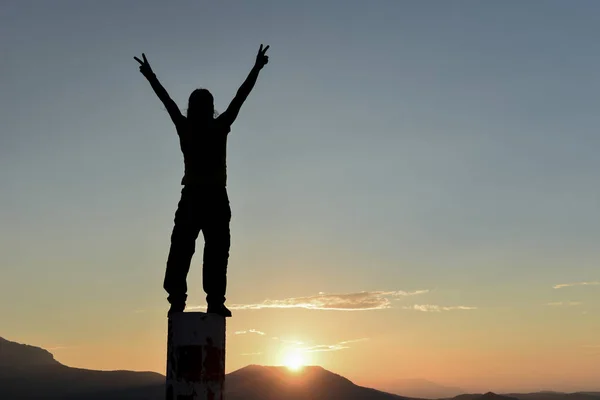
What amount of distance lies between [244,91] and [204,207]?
1584 mm

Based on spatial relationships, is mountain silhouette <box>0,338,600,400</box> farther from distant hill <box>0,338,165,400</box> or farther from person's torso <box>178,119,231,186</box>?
person's torso <box>178,119,231,186</box>

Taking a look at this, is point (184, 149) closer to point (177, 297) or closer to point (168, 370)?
point (177, 297)

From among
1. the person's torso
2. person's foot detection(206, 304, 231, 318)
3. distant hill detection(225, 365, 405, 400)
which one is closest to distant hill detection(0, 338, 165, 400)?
distant hill detection(225, 365, 405, 400)

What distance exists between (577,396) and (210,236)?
475 feet

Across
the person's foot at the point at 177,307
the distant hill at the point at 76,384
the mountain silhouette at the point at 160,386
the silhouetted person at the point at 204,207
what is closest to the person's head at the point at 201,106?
the silhouetted person at the point at 204,207

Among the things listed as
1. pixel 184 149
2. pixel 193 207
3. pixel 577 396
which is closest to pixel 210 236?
pixel 193 207

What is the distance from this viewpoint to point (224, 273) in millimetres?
8477

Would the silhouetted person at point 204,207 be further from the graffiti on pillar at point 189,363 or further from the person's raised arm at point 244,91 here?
the graffiti on pillar at point 189,363

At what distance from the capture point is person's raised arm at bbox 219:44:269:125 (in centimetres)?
856

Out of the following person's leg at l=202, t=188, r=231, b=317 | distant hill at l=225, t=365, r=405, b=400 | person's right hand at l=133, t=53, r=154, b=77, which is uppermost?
person's right hand at l=133, t=53, r=154, b=77

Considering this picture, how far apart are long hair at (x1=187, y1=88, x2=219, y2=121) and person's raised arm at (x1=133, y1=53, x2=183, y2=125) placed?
0.17m

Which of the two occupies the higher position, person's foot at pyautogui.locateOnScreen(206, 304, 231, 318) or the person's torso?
the person's torso

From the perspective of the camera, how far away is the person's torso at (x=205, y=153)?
834cm

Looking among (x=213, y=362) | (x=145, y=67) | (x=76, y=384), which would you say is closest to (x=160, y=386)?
(x=76, y=384)
